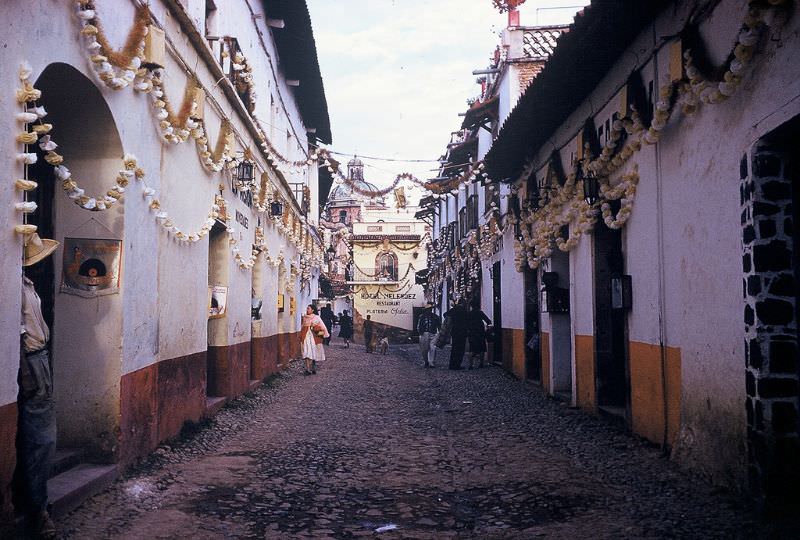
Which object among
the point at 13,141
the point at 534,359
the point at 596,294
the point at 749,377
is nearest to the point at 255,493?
the point at 13,141

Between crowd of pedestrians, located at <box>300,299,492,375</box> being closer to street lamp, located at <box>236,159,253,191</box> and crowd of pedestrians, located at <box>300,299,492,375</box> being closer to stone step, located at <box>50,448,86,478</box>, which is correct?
street lamp, located at <box>236,159,253,191</box>

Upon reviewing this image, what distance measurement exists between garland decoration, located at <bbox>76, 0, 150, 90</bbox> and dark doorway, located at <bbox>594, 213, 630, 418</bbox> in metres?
5.94

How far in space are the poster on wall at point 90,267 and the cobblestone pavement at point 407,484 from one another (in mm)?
1594

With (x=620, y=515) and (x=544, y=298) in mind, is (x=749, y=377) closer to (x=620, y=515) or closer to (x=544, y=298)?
(x=620, y=515)

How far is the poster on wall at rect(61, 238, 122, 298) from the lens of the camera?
5930mm

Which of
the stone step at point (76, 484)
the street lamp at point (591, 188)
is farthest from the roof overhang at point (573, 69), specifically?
the stone step at point (76, 484)

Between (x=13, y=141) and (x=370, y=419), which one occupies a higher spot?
(x=13, y=141)

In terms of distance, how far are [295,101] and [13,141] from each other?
1584 cm

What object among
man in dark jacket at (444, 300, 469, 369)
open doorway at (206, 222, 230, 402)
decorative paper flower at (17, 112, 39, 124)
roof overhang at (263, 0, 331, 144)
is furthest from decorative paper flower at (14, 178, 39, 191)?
man in dark jacket at (444, 300, 469, 369)

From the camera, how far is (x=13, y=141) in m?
4.19

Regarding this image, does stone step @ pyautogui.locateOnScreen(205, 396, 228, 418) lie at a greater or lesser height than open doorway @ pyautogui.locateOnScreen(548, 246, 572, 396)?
lesser

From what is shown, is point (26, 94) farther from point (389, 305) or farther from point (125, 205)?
point (389, 305)

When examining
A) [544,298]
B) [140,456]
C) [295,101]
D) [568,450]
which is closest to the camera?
[140,456]

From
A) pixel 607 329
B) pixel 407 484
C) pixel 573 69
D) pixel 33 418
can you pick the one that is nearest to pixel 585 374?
pixel 607 329
